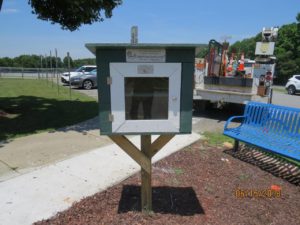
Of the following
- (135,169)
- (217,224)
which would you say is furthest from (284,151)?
(135,169)

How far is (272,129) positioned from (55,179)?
142 inches

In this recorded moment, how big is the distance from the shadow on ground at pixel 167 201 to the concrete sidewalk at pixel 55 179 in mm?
384

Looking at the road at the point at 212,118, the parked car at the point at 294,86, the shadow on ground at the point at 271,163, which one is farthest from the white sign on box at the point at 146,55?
the parked car at the point at 294,86

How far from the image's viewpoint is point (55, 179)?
380 cm

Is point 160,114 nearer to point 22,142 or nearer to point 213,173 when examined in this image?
point 213,173

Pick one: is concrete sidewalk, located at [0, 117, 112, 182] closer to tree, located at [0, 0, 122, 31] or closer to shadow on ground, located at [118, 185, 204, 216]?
shadow on ground, located at [118, 185, 204, 216]

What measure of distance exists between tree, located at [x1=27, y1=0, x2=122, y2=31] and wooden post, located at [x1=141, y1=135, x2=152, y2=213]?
20.6ft

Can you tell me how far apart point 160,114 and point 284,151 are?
96.2 inches

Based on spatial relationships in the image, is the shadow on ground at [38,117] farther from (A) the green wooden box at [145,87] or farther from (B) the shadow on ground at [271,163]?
(A) the green wooden box at [145,87]

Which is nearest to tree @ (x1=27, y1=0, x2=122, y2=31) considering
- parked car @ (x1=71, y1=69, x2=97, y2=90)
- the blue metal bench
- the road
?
the road

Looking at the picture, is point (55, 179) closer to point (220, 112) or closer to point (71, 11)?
point (71, 11)

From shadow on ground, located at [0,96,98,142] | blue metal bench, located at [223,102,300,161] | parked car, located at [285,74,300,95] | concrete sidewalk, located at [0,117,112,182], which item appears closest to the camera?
concrete sidewalk, located at [0,117,112,182]

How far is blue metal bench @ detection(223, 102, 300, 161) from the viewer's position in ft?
14.2

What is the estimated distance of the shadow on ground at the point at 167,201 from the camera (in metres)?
3.17
